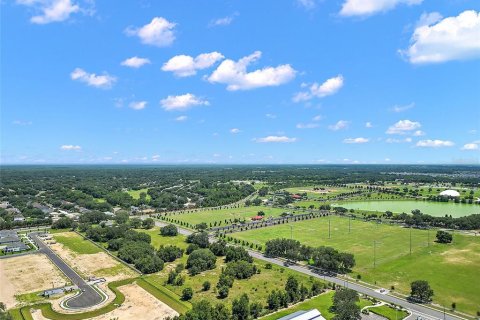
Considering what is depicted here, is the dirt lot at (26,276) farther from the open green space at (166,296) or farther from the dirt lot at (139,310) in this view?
the open green space at (166,296)

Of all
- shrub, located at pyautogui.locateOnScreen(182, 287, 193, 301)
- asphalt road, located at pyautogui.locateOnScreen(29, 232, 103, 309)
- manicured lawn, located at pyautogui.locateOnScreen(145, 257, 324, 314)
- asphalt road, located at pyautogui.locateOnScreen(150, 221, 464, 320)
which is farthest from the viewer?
manicured lawn, located at pyautogui.locateOnScreen(145, 257, 324, 314)

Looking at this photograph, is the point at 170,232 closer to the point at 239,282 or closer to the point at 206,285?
the point at 239,282

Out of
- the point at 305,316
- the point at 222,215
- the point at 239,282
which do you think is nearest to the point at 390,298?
the point at 305,316

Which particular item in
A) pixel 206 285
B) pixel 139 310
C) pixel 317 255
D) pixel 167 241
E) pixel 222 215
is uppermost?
pixel 317 255

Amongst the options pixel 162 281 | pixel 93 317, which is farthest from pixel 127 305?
pixel 162 281

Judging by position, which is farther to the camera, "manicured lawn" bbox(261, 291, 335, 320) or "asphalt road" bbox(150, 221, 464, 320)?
"asphalt road" bbox(150, 221, 464, 320)

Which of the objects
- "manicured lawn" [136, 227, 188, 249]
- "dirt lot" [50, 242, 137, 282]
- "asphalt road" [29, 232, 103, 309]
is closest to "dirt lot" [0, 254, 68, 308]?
"asphalt road" [29, 232, 103, 309]

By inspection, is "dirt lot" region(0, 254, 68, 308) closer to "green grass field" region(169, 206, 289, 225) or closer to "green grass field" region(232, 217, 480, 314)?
"green grass field" region(232, 217, 480, 314)

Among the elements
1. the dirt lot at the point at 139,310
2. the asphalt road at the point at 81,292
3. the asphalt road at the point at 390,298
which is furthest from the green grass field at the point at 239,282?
the asphalt road at the point at 81,292
